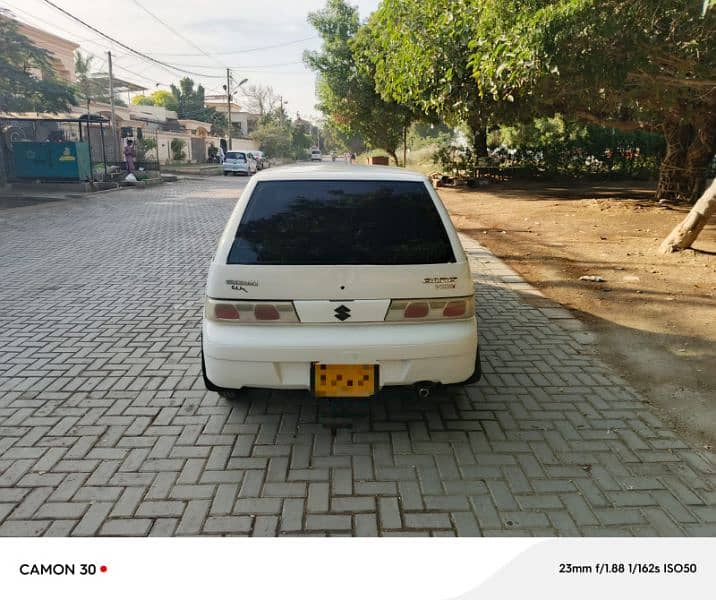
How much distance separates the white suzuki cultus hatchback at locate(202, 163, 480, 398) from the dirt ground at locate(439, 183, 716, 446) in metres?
1.89

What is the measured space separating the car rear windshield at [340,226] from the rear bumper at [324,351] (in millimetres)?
412

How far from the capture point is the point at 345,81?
25359mm

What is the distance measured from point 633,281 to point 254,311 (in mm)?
6060

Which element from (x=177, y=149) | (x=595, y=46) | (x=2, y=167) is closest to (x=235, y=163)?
(x=177, y=149)

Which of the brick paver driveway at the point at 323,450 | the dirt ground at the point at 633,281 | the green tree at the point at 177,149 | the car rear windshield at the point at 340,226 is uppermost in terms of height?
the green tree at the point at 177,149

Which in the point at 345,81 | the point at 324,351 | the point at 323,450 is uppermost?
the point at 345,81

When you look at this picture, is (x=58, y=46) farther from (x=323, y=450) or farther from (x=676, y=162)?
(x=323, y=450)

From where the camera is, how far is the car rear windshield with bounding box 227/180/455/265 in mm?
3322

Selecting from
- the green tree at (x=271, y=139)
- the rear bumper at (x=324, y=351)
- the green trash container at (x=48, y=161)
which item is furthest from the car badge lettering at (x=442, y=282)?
the green tree at (x=271, y=139)

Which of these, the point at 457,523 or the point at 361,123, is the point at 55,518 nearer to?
the point at 457,523

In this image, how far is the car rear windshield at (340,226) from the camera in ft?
10.9

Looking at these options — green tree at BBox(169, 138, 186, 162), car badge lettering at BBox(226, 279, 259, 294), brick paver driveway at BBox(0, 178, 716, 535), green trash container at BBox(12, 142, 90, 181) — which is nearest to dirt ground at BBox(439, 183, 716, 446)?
brick paver driveway at BBox(0, 178, 716, 535)

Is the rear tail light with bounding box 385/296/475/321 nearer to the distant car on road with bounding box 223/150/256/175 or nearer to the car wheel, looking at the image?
the car wheel

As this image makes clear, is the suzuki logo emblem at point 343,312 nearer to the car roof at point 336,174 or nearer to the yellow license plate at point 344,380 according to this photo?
the yellow license plate at point 344,380
